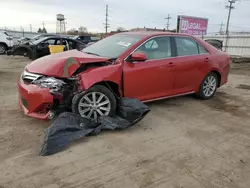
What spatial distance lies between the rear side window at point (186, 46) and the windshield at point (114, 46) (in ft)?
3.14

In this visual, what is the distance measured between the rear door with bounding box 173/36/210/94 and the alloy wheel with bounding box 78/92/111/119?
1767 millimetres

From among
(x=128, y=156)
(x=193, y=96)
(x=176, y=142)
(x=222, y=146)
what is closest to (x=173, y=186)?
(x=128, y=156)

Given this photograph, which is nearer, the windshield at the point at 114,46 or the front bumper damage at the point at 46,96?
the front bumper damage at the point at 46,96

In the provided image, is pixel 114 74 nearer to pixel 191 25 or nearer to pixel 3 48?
pixel 3 48

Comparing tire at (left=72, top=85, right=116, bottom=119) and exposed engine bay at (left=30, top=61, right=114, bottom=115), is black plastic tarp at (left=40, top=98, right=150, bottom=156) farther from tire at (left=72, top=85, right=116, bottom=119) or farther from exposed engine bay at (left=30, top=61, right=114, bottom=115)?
exposed engine bay at (left=30, top=61, right=114, bottom=115)

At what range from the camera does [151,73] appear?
486cm

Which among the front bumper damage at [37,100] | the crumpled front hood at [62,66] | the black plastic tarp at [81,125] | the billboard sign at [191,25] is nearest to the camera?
the black plastic tarp at [81,125]

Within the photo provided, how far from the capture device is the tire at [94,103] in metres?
4.08

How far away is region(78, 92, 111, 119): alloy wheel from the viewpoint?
416 centimetres

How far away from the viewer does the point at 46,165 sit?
305 centimetres

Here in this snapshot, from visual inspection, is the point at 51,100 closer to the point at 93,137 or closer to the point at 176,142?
the point at 93,137

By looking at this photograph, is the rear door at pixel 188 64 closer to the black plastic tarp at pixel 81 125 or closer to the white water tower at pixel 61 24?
the black plastic tarp at pixel 81 125

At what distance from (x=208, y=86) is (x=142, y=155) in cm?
351

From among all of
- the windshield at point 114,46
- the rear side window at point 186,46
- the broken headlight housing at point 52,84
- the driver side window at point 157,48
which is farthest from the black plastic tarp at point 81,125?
the rear side window at point 186,46
